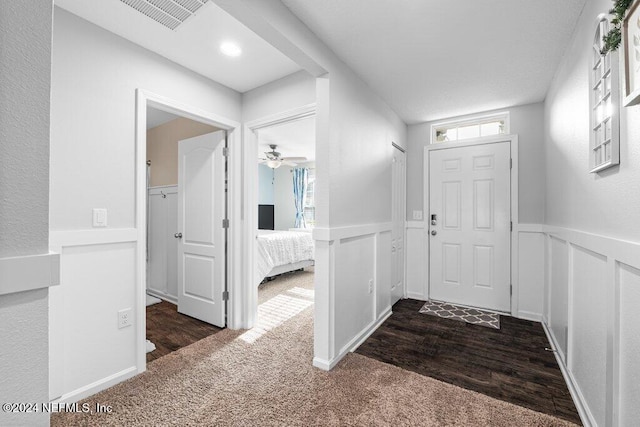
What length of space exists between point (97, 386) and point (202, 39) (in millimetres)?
2396

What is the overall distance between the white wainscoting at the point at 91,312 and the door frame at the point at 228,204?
43 millimetres

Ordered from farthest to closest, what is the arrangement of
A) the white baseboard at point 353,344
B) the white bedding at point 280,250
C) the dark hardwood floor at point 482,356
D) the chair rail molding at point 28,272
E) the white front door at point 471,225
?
the white bedding at point 280,250 < the white front door at point 471,225 < the white baseboard at point 353,344 < the dark hardwood floor at point 482,356 < the chair rail molding at point 28,272

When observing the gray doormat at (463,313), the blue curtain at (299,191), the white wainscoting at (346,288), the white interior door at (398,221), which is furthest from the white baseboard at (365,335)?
the blue curtain at (299,191)

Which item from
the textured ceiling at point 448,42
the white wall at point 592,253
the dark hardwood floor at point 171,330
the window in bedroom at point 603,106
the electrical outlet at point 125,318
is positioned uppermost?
the textured ceiling at point 448,42

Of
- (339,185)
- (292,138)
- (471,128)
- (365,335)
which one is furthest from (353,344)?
(292,138)

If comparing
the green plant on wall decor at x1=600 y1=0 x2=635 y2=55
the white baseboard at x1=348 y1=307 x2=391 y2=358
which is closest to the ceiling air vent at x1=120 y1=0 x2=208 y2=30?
the green plant on wall decor at x1=600 y1=0 x2=635 y2=55

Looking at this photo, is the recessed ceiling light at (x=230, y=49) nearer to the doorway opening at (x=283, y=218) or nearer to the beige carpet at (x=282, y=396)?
the doorway opening at (x=283, y=218)

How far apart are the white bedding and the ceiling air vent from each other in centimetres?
273

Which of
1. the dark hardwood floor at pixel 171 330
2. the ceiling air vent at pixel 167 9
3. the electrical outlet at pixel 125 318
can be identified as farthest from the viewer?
the dark hardwood floor at pixel 171 330

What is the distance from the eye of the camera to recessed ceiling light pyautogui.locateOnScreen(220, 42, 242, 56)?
2068 millimetres

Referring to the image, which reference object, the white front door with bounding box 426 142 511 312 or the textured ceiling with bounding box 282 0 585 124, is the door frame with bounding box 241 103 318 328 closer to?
the textured ceiling with bounding box 282 0 585 124

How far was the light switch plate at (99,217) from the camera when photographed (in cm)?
182

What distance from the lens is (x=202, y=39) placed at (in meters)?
2.00

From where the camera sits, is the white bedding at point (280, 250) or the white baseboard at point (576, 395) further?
the white bedding at point (280, 250)
